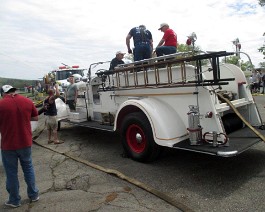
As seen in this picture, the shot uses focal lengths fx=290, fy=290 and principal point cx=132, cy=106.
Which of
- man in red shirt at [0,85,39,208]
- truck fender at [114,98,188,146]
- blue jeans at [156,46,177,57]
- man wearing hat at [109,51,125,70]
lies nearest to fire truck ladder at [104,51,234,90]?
truck fender at [114,98,188,146]

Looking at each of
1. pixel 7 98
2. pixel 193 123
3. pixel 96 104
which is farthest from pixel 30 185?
pixel 96 104

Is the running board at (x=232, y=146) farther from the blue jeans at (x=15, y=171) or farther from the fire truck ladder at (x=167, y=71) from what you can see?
the blue jeans at (x=15, y=171)

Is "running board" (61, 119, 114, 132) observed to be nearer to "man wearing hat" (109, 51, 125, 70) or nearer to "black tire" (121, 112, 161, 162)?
"black tire" (121, 112, 161, 162)

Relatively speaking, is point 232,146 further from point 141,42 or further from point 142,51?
point 141,42

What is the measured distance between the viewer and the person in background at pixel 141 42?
6457 mm

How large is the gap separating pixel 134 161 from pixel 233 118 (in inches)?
75.0

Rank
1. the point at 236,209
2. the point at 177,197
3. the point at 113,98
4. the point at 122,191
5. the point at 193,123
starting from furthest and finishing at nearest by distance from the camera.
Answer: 1. the point at 113,98
2. the point at 193,123
3. the point at 122,191
4. the point at 177,197
5. the point at 236,209

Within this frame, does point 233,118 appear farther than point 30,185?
Yes

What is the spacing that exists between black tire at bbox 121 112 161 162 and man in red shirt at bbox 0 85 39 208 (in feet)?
5.96

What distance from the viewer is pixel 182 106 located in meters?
4.57

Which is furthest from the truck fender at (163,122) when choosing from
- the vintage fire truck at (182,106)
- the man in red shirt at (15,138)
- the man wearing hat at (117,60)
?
the man wearing hat at (117,60)

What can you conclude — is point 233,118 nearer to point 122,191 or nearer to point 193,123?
point 193,123

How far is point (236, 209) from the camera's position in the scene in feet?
10.9

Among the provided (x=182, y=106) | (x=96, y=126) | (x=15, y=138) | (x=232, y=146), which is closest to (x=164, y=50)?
(x=182, y=106)
